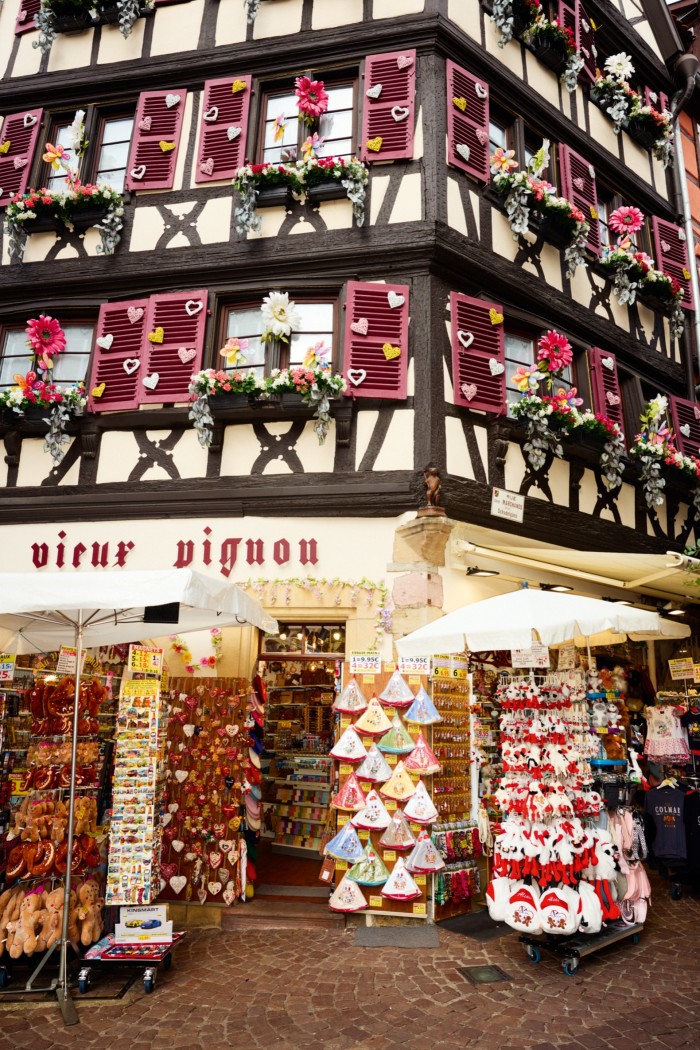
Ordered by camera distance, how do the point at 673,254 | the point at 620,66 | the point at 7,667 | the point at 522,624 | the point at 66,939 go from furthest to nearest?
the point at 673,254, the point at 620,66, the point at 7,667, the point at 522,624, the point at 66,939

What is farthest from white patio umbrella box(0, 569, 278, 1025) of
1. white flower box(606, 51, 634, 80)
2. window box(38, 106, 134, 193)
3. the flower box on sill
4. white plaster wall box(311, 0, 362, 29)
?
white flower box(606, 51, 634, 80)

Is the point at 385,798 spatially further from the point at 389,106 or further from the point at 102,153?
the point at 102,153

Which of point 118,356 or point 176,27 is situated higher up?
point 176,27

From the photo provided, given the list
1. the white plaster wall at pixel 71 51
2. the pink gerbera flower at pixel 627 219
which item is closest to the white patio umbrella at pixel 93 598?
the pink gerbera flower at pixel 627 219

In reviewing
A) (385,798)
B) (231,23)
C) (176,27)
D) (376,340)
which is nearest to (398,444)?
(376,340)

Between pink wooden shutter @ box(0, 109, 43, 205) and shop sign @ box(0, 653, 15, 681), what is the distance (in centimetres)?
608

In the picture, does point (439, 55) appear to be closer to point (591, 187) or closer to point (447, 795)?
point (591, 187)

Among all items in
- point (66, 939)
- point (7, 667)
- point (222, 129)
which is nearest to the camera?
point (66, 939)

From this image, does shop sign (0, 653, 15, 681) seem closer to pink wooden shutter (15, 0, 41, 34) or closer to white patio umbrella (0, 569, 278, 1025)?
white patio umbrella (0, 569, 278, 1025)

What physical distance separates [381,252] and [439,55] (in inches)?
105

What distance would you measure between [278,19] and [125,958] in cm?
994

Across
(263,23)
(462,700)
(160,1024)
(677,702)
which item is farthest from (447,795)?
(263,23)

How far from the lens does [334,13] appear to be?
848 cm

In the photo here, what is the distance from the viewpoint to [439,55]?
322 inches
